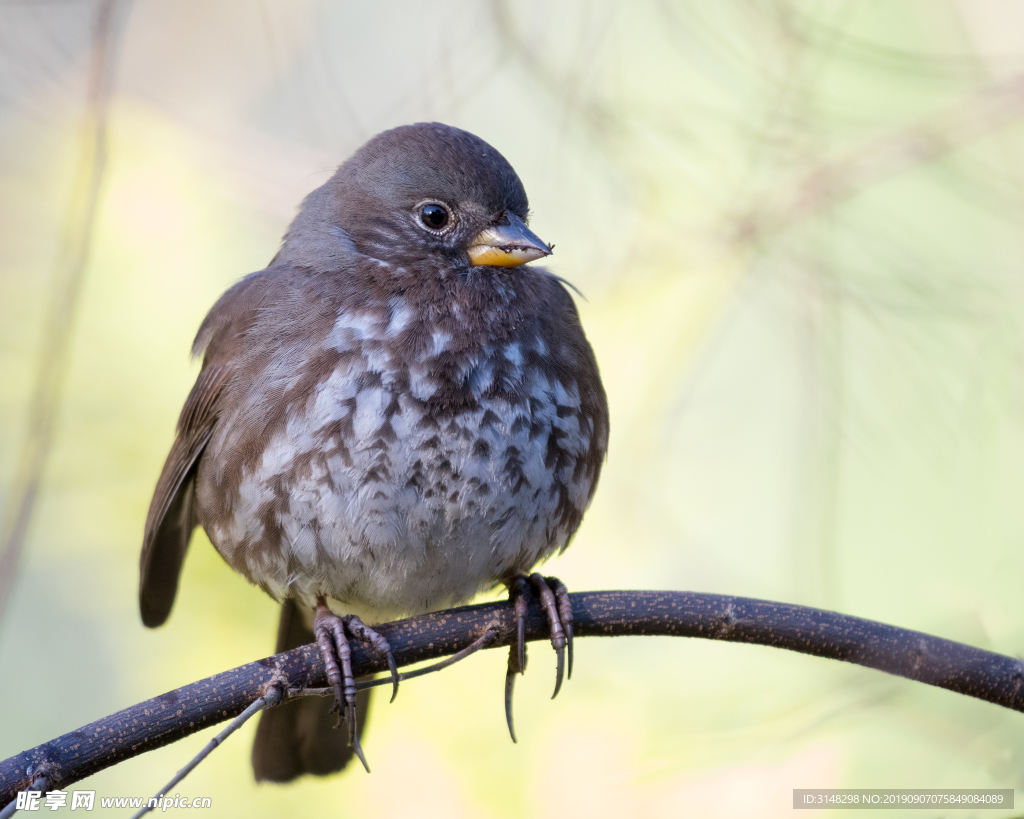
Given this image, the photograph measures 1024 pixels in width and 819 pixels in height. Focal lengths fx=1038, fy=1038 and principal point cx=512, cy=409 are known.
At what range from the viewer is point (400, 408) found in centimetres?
269

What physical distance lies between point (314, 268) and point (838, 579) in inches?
80.7

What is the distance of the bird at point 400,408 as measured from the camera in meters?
2.69

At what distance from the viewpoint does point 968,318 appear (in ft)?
12.9

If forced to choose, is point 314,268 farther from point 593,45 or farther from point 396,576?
point 593,45

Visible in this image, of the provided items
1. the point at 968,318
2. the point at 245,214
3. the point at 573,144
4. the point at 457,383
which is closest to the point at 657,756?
the point at 457,383

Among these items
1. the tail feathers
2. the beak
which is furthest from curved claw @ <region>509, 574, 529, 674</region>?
the tail feathers

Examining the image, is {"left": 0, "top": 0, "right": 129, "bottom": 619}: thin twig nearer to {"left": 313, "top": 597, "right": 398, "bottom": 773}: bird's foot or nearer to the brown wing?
the brown wing

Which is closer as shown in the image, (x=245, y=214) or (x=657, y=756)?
(x=657, y=756)

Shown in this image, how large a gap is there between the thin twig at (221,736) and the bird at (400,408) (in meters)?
0.35

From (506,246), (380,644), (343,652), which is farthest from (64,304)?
(380,644)

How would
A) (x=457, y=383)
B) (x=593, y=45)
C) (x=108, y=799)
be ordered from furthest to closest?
Result: (x=593, y=45), (x=108, y=799), (x=457, y=383)

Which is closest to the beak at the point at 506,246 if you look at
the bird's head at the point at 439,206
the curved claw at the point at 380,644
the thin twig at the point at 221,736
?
the bird's head at the point at 439,206

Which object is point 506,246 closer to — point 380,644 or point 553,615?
point 553,615

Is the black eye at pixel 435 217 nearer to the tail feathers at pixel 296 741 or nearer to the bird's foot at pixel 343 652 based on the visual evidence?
the bird's foot at pixel 343 652
